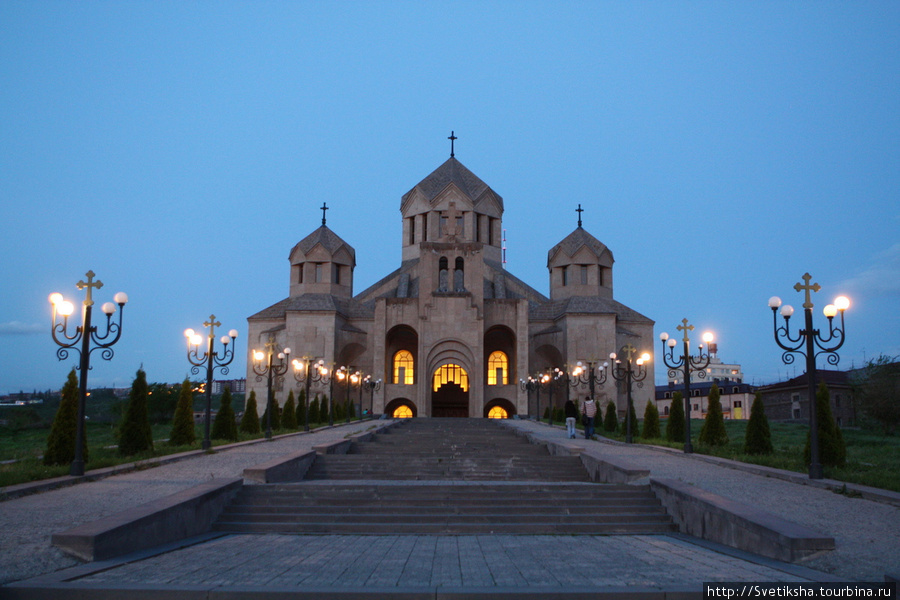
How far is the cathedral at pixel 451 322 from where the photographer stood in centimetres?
3944

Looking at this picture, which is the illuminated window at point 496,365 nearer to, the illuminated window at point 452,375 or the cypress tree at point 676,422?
the illuminated window at point 452,375

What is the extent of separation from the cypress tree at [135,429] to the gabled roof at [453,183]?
30.9 metres

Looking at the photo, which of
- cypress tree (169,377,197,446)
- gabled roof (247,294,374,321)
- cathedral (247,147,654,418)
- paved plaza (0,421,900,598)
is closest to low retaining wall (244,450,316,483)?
paved plaza (0,421,900,598)

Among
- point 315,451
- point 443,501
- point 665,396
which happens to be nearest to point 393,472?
point 315,451

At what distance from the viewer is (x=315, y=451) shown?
14.4 m

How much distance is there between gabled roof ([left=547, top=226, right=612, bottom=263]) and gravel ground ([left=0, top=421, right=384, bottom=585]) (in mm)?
30190

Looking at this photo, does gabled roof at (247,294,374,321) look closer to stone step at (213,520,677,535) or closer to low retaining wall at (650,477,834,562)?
stone step at (213,520,677,535)

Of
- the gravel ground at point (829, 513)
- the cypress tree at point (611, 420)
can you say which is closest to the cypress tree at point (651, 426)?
the cypress tree at point (611, 420)

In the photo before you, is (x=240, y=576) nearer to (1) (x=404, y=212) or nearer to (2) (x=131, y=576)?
(2) (x=131, y=576)

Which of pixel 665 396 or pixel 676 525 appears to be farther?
pixel 665 396

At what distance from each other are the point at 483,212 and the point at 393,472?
33135 millimetres

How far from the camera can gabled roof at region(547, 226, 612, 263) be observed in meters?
42.4

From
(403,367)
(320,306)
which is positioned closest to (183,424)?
(320,306)

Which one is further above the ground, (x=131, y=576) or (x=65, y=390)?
(x=65, y=390)
